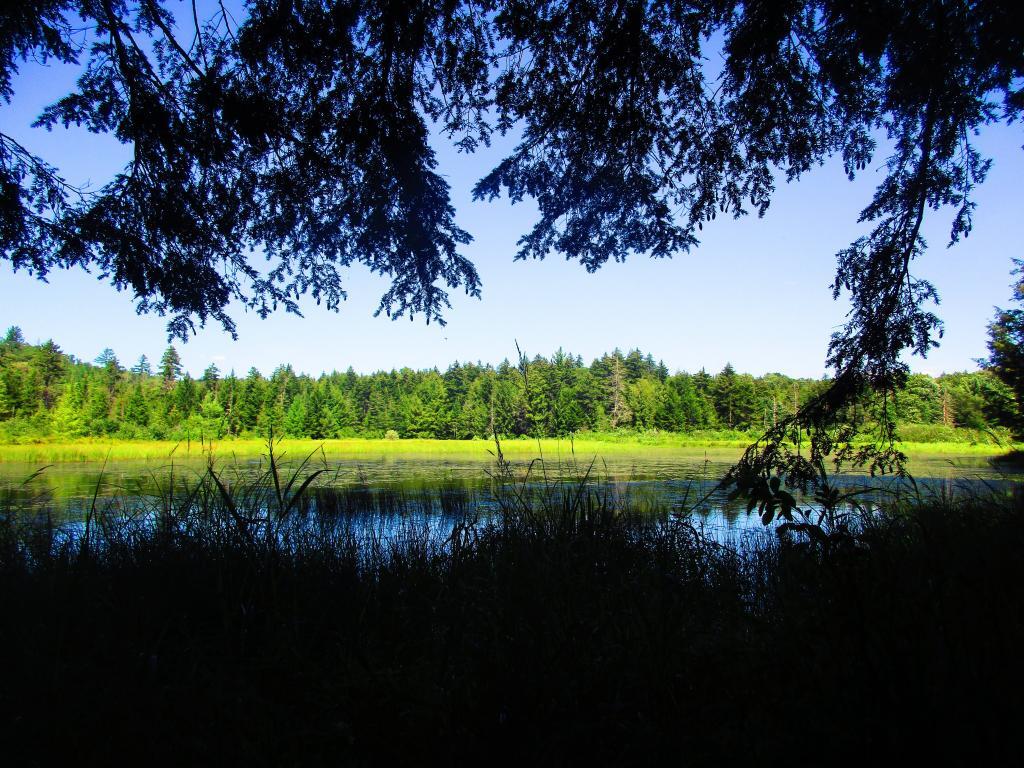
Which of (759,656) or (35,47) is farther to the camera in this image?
(35,47)

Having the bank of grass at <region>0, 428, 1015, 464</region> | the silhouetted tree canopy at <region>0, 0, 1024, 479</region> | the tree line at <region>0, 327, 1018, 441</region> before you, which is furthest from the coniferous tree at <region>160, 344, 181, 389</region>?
the silhouetted tree canopy at <region>0, 0, 1024, 479</region>

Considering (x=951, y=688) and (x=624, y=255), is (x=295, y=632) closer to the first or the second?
(x=951, y=688)

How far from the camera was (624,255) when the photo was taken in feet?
14.7

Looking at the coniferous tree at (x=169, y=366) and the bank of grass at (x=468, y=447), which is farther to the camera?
the coniferous tree at (x=169, y=366)

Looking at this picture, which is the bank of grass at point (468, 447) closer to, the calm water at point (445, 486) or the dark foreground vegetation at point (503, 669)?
the calm water at point (445, 486)

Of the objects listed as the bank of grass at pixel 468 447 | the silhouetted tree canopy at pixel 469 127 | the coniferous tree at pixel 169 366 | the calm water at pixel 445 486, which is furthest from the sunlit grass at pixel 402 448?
→ the coniferous tree at pixel 169 366

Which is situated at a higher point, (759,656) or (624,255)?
(624,255)

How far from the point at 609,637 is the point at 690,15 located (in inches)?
146

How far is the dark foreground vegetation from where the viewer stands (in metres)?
1.33

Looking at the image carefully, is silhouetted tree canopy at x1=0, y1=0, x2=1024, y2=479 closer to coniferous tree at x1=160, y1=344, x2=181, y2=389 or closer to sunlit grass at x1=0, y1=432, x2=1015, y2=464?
sunlit grass at x1=0, y1=432, x2=1015, y2=464

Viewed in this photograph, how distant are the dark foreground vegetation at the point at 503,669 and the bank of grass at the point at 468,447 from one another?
4.61m

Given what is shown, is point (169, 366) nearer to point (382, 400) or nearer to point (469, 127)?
point (382, 400)

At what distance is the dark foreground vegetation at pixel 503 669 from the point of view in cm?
133

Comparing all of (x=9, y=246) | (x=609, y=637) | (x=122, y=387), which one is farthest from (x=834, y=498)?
(x=122, y=387)
